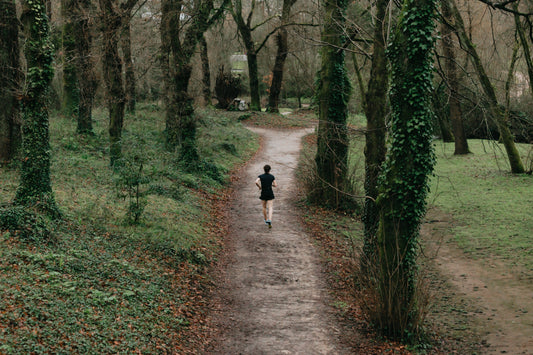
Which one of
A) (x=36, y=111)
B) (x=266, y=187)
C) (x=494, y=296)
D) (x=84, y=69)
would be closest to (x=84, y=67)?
(x=84, y=69)

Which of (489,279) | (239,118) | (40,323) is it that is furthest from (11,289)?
(239,118)

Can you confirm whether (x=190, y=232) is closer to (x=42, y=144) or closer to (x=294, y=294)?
(x=294, y=294)

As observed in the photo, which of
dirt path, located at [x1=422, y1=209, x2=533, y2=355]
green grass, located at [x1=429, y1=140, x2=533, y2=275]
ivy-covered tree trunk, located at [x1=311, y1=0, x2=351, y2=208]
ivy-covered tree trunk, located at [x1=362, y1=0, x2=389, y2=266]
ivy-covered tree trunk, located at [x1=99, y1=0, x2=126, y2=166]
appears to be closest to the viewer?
dirt path, located at [x1=422, y1=209, x2=533, y2=355]

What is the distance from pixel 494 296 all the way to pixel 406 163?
170 inches

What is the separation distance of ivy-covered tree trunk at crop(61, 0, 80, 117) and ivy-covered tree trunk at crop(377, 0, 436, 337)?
15.0 meters

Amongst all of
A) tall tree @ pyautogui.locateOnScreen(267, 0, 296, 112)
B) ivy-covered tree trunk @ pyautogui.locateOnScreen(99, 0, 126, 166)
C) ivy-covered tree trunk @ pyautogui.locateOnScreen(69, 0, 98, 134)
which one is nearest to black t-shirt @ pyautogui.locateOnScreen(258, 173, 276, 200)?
ivy-covered tree trunk @ pyautogui.locateOnScreen(99, 0, 126, 166)

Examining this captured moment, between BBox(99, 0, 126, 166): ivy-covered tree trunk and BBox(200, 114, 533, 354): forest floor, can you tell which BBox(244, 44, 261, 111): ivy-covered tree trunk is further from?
BBox(200, 114, 533, 354): forest floor

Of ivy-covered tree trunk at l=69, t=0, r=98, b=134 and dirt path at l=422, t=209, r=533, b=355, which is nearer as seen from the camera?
dirt path at l=422, t=209, r=533, b=355

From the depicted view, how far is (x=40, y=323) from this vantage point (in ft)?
21.6

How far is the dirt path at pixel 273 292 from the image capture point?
8.53m

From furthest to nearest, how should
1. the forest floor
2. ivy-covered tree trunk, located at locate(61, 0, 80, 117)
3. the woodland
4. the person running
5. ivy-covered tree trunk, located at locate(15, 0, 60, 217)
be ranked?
ivy-covered tree trunk, located at locate(61, 0, 80, 117)
the person running
ivy-covered tree trunk, located at locate(15, 0, 60, 217)
the forest floor
the woodland

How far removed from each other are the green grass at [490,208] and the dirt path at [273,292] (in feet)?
11.7

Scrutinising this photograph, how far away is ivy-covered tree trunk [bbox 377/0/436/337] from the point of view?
8.48 meters

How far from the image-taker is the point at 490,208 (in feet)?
56.6
